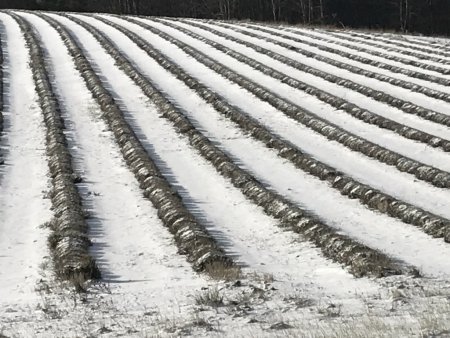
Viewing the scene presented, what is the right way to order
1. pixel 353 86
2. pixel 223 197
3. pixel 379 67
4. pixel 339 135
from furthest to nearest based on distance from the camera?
1. pixel 379 67
2. pixel 353 86
3. pixel 339 135
4. pixel 223 197

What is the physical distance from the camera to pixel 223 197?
13.4 m

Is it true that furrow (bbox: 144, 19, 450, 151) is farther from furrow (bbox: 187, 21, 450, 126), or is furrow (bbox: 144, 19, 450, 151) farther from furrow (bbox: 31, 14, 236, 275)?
furrow (bbox: 31, 14, 236, 275)

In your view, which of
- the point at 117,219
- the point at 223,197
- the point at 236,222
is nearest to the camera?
the point at 236,222

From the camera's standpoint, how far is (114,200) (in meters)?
13.2

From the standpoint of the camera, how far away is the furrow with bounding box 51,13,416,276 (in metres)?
9.16

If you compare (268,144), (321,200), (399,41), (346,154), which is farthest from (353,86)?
(399,41)

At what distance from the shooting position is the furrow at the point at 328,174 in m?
11.3

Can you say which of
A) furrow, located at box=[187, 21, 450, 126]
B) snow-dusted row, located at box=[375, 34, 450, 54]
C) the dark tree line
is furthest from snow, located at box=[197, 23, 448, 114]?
the dark tree line

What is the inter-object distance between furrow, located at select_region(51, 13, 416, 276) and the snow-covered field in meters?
0.04

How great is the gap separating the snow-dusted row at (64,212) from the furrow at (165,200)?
133 cm

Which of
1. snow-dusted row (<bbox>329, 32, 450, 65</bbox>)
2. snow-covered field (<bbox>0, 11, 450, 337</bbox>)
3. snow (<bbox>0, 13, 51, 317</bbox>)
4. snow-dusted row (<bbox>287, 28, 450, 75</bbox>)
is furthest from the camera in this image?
snow-dusted row (<bbox>329, 32, 450, 65</bbox>)

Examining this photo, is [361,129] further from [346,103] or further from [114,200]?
[114,200]

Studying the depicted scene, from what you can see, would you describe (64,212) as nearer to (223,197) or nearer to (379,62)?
(223,197)

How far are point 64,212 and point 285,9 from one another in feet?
205
